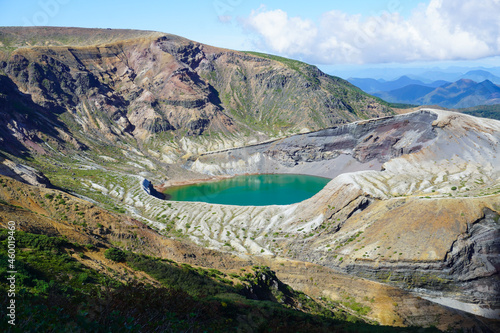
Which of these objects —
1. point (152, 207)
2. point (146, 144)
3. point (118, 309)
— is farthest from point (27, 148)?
point (118, 309)

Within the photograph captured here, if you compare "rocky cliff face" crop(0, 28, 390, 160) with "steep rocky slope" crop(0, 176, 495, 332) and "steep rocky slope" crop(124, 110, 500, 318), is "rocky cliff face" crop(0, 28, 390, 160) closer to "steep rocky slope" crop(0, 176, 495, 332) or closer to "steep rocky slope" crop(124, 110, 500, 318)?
"steep rocky slope" crop(124, 110, 500, 318)

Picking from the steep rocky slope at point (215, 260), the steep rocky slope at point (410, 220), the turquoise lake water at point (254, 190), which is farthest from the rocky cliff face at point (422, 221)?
the turquoise lake water at point (254, 190)

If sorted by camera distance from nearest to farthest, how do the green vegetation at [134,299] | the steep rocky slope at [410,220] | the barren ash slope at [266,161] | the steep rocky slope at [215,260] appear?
the green vegetation at [134,299] < the steep rocky slope at [215,260] < the steep rocky slope at [410,220] < the barren ash slope at [266,161]

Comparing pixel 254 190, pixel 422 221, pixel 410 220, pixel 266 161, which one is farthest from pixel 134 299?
pixel 266 161

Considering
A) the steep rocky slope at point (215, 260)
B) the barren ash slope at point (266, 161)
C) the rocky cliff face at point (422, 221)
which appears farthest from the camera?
the barren ash slope at point (266, 161)

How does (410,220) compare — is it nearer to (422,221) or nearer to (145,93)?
(422,221)

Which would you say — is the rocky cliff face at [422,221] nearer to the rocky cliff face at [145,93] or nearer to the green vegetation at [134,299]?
the green vegetation at [134,299]
